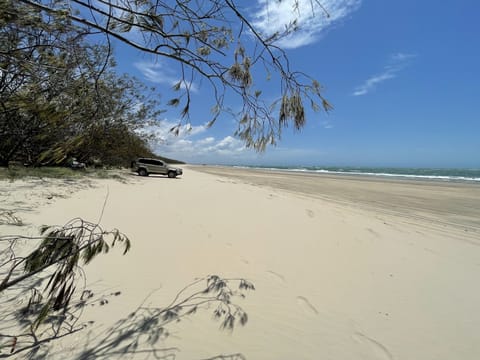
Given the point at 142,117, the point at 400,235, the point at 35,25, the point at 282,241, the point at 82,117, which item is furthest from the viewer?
the point at 142,117

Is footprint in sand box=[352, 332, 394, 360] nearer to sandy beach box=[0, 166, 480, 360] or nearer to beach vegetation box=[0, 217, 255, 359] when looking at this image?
sandy beach box=[0, 166, 480, 360]

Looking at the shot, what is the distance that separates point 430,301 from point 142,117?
1873cm

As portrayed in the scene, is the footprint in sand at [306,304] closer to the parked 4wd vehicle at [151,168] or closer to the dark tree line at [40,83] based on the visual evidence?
the dark tree line at [40,83]

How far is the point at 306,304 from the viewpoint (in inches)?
104

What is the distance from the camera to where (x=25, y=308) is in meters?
2.14

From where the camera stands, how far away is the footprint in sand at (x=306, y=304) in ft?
8.24

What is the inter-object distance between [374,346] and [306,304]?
0.74m

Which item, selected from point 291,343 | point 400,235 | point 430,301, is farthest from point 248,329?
point 400,235

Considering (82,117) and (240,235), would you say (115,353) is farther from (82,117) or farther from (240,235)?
(240,235)

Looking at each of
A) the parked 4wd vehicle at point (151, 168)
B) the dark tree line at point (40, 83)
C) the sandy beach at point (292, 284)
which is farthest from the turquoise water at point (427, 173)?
the dark tree line at point (40, 83)

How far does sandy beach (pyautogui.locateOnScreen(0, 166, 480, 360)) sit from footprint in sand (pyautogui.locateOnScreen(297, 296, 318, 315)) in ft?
0.04

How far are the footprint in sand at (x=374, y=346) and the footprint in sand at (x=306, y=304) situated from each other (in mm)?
448

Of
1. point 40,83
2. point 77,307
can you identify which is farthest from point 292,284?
point 40,83

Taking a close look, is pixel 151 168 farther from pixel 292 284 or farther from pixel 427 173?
pixel 427 173
